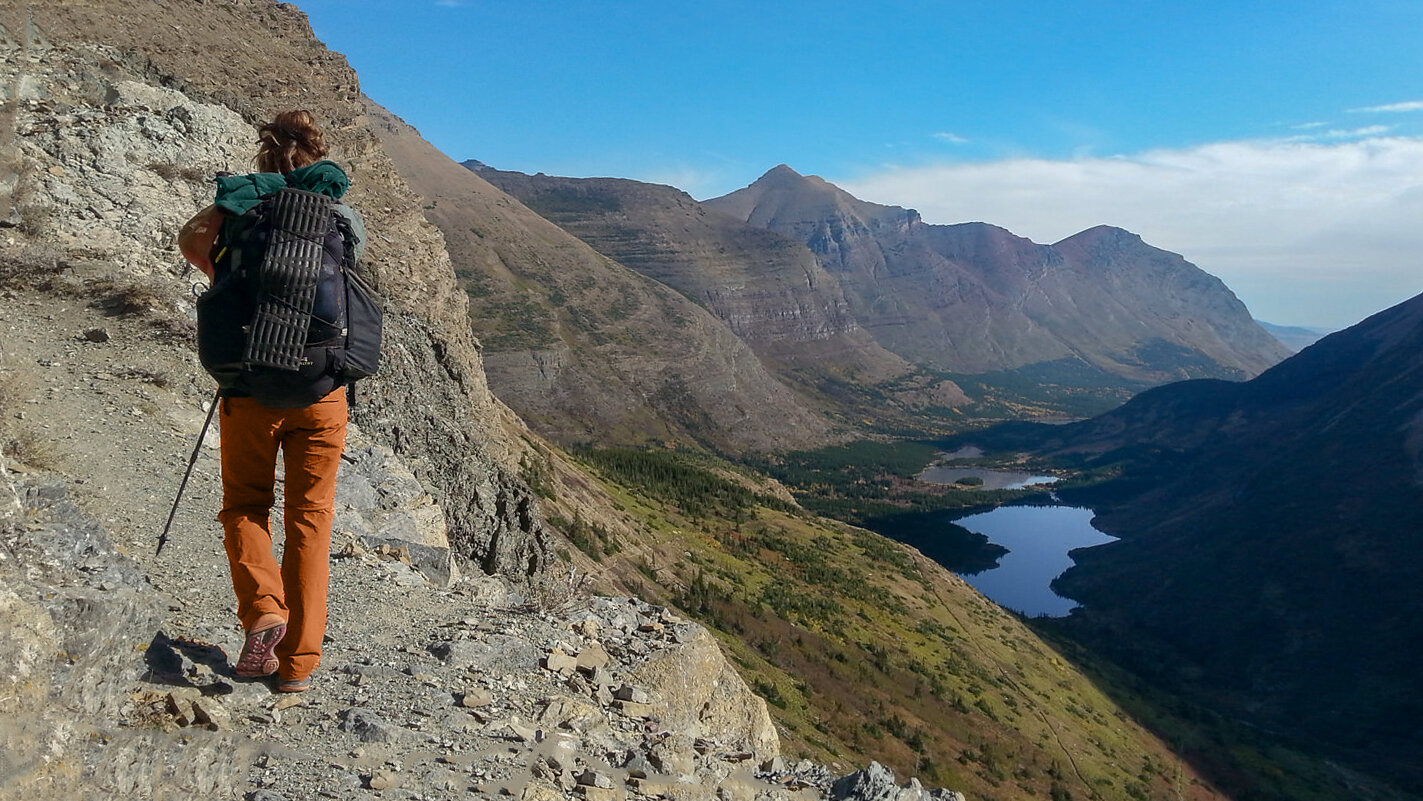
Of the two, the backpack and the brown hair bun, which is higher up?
the brown hair bun

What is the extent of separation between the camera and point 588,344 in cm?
15175

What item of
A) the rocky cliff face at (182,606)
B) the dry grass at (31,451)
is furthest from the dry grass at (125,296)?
the dry grass at (31,451)

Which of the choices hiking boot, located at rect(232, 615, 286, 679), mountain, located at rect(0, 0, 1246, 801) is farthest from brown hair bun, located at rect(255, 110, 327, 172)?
hiking boot, located at rect(232, 615, 286, 679)

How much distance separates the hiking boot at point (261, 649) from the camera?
18.2 ft

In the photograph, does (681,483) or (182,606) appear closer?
(182,606)

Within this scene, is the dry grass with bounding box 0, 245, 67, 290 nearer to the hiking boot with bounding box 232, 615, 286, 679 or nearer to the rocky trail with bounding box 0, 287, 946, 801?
the rocky trail with bounding box 0, 287, 946, 801

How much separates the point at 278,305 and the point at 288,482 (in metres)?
1.31

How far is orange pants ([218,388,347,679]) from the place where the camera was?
220 inches

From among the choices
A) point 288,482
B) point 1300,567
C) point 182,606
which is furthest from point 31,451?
point 1300,567

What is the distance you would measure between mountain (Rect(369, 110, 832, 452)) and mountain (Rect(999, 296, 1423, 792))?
231 feet

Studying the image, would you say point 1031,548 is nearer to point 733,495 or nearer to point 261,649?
point 733,495

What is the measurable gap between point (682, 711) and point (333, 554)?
4.20 meters

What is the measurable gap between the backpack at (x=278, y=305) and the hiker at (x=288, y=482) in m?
0.12

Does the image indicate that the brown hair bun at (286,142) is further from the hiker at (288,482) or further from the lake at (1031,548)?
the lake at (1031,548)
